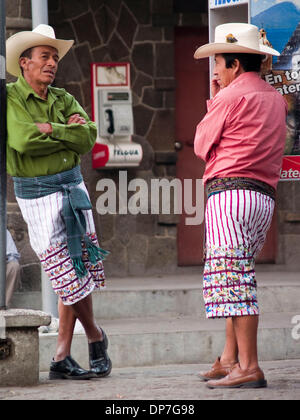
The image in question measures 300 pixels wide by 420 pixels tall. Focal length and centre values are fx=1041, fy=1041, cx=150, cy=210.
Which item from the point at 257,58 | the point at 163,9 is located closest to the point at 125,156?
the point at 163,9

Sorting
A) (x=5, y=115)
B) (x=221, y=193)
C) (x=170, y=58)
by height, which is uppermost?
(x=170, y=58)

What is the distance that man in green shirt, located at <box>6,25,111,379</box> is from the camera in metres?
5.97

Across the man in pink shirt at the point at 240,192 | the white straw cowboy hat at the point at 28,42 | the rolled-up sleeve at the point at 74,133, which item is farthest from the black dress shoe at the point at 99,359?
the white straw cowboy hat at the point at 28,42

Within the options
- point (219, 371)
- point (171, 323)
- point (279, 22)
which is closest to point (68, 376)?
point (219, 371)

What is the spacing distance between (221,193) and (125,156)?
4.79m

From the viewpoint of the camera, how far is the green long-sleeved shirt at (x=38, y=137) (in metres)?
5.87

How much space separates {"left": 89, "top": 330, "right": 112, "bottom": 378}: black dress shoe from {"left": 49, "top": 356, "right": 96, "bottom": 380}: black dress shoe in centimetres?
4

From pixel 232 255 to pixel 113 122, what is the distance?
4.99 meters

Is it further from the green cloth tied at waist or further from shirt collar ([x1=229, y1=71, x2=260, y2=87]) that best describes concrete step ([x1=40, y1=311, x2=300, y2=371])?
shirt collar ([x1=229, y1=71, x2=260, y2=87])

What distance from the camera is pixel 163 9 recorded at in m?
10.6
